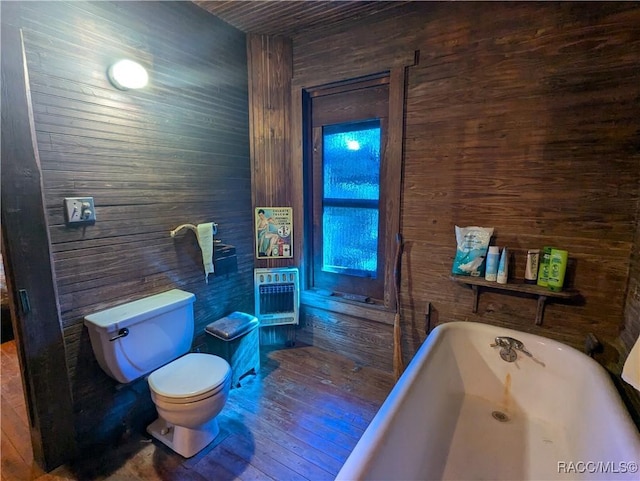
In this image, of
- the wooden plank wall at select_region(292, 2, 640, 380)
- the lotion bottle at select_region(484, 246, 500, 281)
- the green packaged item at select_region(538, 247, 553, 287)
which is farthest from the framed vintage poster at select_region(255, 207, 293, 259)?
the green packaged item at select_region(538, 247, 553, 287)

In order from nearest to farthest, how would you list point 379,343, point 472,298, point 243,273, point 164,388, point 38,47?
point 38,47
point 164,388
point 472,298
point 379,343
point 243,273

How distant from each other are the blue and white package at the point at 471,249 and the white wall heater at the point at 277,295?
1231 mm

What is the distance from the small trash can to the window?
2.30 ft

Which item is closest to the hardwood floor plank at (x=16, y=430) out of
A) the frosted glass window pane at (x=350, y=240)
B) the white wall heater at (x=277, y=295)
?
the white wall heater at (x=277, y=295)

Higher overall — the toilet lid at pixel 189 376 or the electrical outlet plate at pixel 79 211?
the electrical outlet plate at pixel 79 211

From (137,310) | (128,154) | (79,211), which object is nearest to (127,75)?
(128,154)

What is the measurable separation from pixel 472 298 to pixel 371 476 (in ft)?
4.46

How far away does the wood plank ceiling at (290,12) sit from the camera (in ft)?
6.47

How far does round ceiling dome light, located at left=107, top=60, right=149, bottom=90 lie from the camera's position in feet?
5.22

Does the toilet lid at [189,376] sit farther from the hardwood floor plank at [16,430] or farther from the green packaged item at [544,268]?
the green packaged item at [544,268]

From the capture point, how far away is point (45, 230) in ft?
4.61

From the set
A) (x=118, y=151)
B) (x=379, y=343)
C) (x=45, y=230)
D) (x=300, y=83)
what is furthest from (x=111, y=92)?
(x=379, y=343)

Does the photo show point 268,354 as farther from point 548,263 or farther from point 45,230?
point 548,263

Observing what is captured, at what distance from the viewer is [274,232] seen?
101 inches
